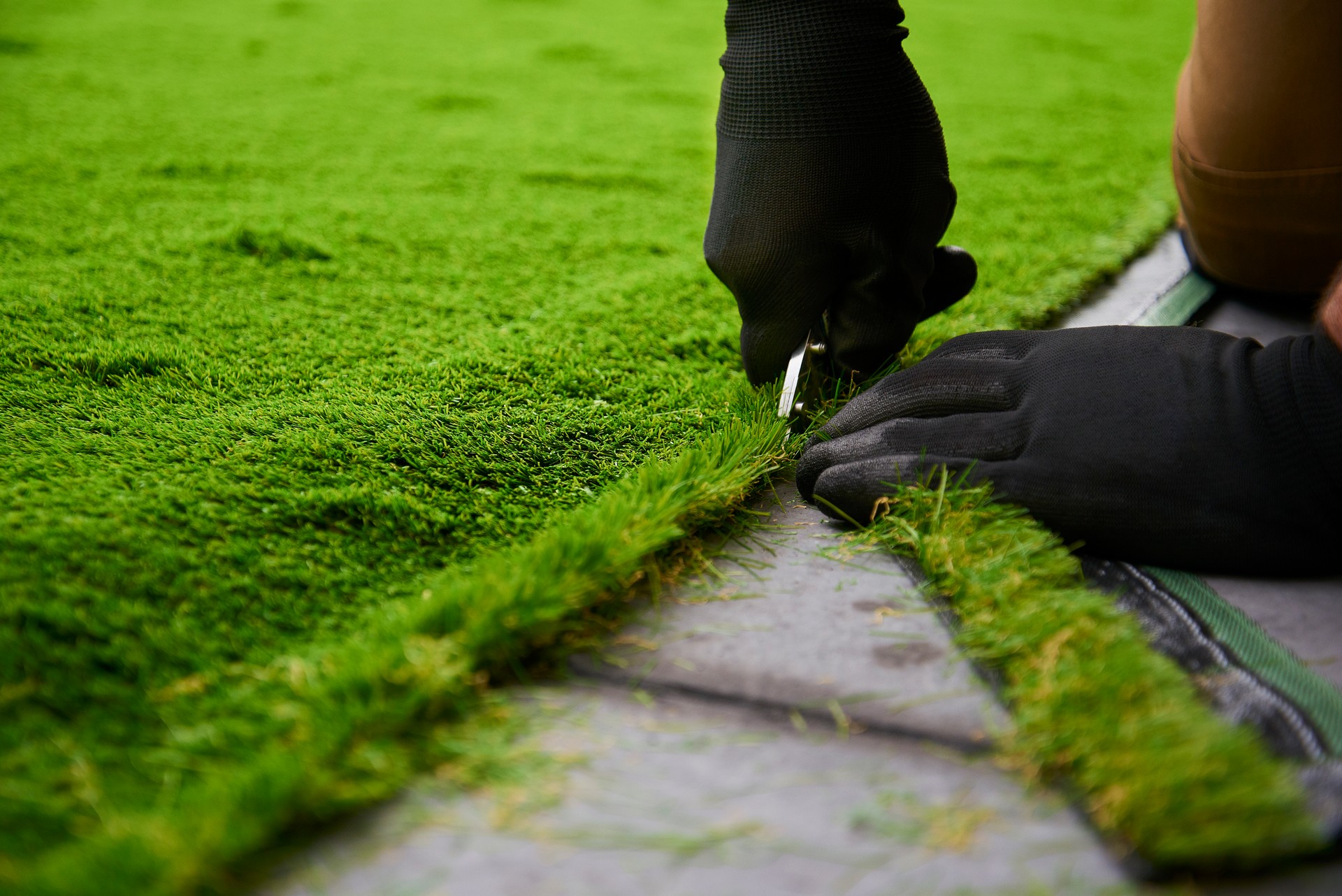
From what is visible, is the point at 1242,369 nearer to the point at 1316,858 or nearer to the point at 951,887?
the point at 1316,858

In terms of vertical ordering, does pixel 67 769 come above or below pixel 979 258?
below

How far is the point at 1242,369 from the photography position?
3.44ft

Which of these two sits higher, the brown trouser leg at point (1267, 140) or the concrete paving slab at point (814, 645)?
the brown trouser leg at point (1267, 140)

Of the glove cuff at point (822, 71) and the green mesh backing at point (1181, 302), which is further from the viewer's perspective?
the green mesh backing at point (1181, 302)

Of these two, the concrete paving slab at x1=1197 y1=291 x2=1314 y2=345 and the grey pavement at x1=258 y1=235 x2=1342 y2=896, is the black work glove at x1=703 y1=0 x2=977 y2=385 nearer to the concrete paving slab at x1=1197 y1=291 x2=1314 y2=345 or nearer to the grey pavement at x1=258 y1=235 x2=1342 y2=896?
the grey pavement at x1=258 y1=235 x2=1342 y2=896

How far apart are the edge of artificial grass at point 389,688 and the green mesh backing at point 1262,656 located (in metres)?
0.49

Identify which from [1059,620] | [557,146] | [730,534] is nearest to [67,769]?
[730,534]

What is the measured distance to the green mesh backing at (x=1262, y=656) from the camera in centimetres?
76

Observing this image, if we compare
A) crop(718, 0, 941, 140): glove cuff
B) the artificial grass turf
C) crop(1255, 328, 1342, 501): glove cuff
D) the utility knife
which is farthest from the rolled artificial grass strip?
crop(718, 0, 941, 140): glove cuff

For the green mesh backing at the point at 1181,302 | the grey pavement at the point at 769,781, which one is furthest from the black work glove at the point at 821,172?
the green mesh backing at the point at 1181,302

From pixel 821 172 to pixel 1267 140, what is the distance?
0.85 meters

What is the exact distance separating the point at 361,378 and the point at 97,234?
37.1 inches

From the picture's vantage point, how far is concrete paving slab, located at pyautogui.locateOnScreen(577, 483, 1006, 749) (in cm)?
79

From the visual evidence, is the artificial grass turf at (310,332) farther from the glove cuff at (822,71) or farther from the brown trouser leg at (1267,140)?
the glove cuff at (822,71)
